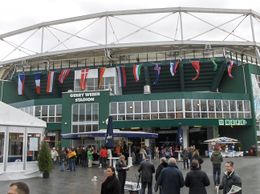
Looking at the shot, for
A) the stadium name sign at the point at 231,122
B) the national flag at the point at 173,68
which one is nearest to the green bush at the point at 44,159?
the stadium name sign at the point at 231,122

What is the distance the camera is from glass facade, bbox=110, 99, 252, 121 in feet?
131

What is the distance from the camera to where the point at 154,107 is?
133 ft

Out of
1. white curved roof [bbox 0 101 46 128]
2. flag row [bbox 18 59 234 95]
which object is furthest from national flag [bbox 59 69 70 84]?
white curved roof [bbox 0 101 46 128]

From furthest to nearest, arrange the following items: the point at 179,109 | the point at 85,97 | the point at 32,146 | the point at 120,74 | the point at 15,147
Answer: the point at 120,74 → the point at 85,97 → the point at 179,109 → the point at 32,146 → the point at 15,147

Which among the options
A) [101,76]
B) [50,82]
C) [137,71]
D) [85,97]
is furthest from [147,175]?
[50,82]

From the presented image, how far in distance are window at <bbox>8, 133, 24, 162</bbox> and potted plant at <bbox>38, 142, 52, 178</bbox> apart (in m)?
0.97

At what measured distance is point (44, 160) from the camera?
664 inches

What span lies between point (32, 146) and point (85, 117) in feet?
77.6

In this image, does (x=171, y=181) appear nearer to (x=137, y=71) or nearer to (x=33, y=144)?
(x=33, y=144)

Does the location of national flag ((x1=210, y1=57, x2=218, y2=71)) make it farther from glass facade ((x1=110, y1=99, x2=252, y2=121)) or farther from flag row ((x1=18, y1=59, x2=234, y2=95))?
glass facade ((x1=110, y1=99, x2=252, y2=121))

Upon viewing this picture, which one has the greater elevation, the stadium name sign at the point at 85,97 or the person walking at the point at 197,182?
the stadium name sign at the point at 85,97

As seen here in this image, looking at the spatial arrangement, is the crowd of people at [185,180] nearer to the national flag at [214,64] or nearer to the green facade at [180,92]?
the green facade at [180,92]

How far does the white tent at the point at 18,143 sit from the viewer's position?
52.5 ft

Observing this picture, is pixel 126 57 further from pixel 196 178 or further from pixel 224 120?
pixel 196 178
